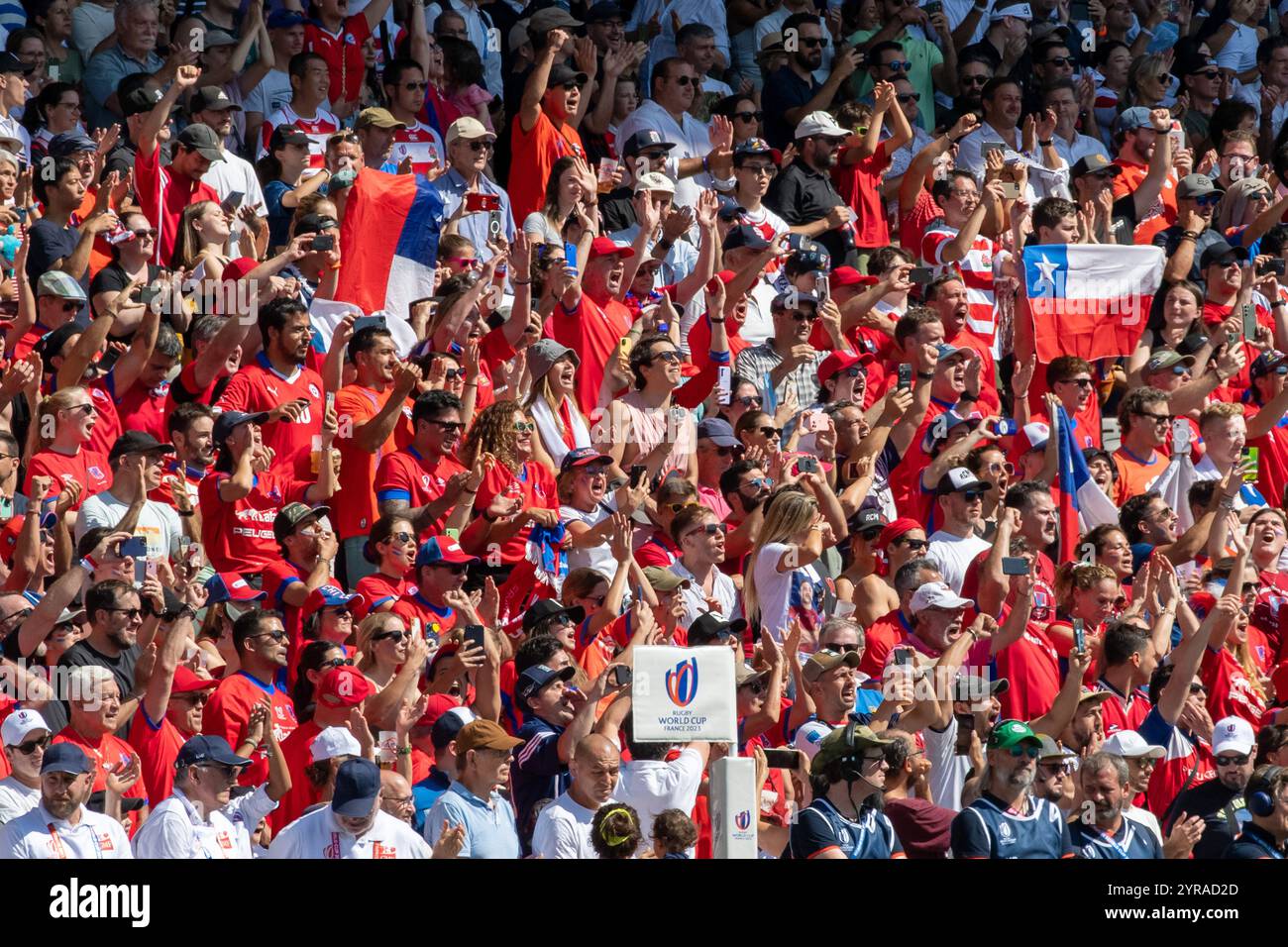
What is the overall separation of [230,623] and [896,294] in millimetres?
4926

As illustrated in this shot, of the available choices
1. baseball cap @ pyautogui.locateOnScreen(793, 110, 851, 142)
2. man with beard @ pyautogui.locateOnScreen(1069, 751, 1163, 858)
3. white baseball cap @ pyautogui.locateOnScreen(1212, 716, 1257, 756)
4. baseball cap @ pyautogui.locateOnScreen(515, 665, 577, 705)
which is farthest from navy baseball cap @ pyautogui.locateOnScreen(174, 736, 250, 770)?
baseball cap @ pyautogui.locateOnScreen(793, 110, 851, 142)

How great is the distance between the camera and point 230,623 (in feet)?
34.7

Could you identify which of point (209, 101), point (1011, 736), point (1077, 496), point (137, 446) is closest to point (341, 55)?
point (209, 101)

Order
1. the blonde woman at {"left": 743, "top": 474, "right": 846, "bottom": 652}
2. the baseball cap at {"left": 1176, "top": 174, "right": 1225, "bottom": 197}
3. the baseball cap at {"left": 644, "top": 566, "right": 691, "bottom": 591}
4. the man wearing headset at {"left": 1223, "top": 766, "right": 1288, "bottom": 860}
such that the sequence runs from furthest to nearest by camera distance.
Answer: the baseball cap at {"left": 1176, "top": 174, "right": 1225, "bottom": 197}, the blonde woman at {"left": 743, "top": 474, "right": 846, "bottom": 652}, the baseball cap at {"left": 644, "top": 566, "right": 691, "bottom": 591}, the man wearing headset at {"left": 1223, "top": 766, "right": 1288, "bottom": 860}

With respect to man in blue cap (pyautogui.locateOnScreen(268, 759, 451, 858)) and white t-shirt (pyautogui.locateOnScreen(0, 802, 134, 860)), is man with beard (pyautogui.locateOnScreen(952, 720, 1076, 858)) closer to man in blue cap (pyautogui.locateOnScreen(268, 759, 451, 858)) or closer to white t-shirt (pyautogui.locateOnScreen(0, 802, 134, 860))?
man in blue cap (pyautogui.locateOnScreen(268, 759, 451, 858))

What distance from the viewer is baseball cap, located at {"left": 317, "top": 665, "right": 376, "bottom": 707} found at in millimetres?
10211

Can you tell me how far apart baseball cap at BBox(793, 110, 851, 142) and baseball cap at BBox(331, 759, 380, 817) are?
268 inches

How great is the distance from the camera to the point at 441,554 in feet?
36.7

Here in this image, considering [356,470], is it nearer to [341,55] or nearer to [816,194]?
[341,55]

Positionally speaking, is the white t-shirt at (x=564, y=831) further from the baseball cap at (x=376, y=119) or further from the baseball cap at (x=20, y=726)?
the baseball cap at (x=376, y=119)

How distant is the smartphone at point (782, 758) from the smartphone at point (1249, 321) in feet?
19.8

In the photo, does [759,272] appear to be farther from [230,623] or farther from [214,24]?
[230,623]

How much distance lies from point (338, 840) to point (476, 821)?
63cm

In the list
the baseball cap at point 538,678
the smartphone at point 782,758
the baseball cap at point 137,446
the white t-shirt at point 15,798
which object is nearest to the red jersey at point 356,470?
the baseball cap at point 137,446
